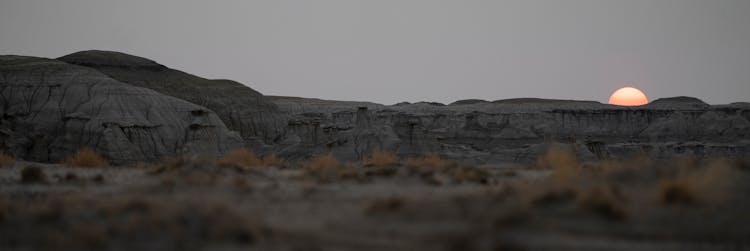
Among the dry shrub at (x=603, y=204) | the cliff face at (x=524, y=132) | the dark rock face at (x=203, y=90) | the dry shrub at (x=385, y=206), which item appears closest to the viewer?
the dry shrub at (x=603, y=204)

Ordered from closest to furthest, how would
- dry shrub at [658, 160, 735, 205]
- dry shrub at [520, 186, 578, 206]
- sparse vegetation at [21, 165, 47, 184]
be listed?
1. dry shrub at [658, 160, 735, 205]
2. dry shrub at [520, 186, 578, 206]
3. sparse vegetation at [21, 165, 47, 184]

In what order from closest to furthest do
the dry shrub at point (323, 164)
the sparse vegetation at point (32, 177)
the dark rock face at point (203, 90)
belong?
the sparse vegetation at point (32, 177) < the dry shrub at point (323, 164) < the dark rock face at point (203, 90)

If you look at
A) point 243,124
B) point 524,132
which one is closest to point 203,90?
point 243,124

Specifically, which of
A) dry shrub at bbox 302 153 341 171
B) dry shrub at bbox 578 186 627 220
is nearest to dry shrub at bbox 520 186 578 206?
dry shrub at bbox 578 186 627 220

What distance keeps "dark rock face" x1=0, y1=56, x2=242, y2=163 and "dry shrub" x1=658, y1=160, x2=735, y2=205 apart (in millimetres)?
44206

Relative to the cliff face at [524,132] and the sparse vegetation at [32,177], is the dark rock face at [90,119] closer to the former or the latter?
the cliff face at [524,132]

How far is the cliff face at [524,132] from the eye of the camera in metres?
52.1

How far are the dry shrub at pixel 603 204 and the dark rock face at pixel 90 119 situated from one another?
143ft

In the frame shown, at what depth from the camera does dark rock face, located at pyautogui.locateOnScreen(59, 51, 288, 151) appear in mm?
86688

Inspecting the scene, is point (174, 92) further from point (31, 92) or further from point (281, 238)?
point (281, 238)

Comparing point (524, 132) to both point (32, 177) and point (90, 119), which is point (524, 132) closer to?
point (90, 119)

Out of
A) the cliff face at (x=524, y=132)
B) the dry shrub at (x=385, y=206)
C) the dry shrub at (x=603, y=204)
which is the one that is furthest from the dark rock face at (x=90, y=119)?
the dry shrub at (x=603, y=204)

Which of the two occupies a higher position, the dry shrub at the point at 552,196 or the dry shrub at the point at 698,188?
the dry shrub at the point at 698,188

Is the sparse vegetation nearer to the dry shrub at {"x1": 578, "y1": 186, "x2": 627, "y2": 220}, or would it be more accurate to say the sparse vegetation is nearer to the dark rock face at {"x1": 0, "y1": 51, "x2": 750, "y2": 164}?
the dry shrub at {"x1": 578, "y1": 186, "x2": 627, "y2": 220}
